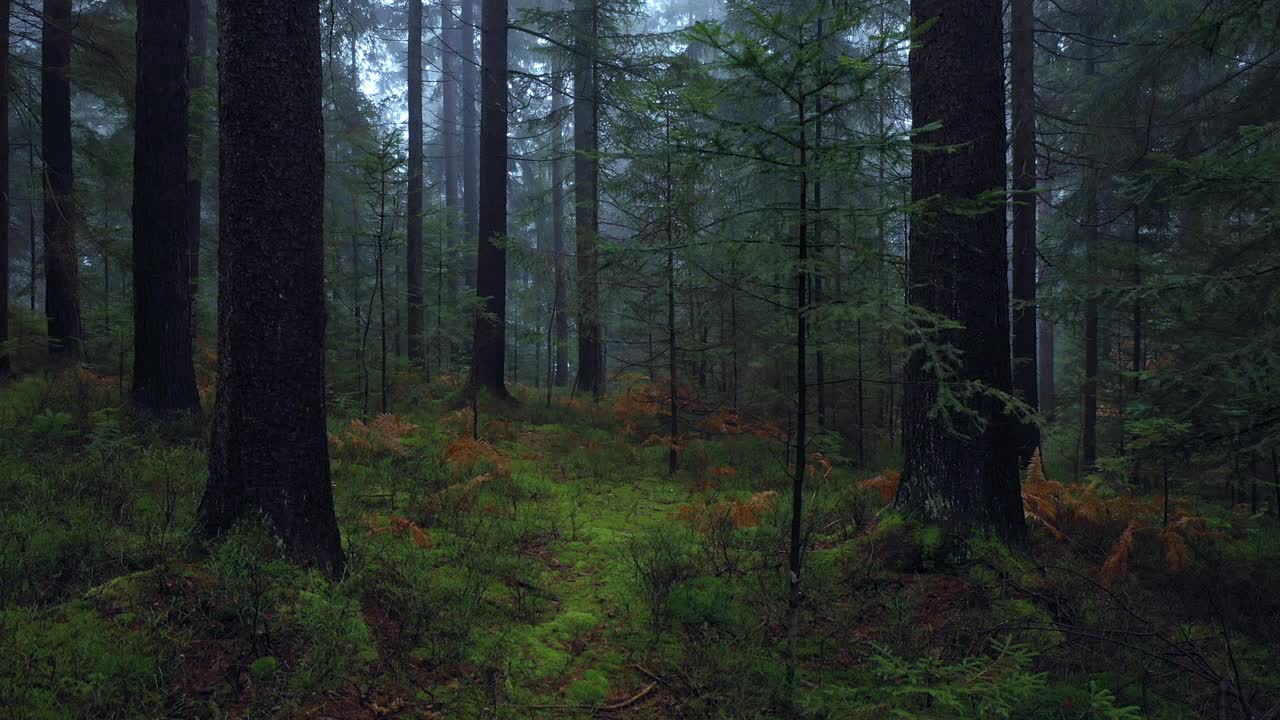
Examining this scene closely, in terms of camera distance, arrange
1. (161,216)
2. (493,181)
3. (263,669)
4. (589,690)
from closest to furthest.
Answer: (263,669)
(589,690)
(161,216)
(493,181)

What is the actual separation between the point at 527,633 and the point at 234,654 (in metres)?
1.65

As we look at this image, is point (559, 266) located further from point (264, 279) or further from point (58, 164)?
point (264, 279)

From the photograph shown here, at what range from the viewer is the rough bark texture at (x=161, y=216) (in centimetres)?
820

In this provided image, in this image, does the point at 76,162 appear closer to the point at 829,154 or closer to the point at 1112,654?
the point at 829,154

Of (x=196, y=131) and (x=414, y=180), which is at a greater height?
(x=414, y=180)

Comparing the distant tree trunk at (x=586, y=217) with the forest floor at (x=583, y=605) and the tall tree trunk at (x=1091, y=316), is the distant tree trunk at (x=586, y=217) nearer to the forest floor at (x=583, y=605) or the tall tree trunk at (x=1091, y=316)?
the forest floor at (x=583, y=605)

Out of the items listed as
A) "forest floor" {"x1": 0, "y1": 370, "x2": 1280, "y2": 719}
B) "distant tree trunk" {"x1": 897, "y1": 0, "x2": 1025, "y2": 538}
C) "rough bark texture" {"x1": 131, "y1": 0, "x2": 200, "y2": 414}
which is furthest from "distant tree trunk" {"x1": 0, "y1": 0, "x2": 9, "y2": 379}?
"distant tree trunk" {"x1": 897, "y1": 0, "x2": 1025, "y2": 538}

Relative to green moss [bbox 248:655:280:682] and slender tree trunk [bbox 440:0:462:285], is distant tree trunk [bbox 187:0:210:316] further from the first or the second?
slender tree trunk [bbox 440:0:462:285]

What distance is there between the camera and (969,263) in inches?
213

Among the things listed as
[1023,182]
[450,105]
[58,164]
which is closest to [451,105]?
[450,105]

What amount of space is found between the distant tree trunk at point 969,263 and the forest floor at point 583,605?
0.41 meters

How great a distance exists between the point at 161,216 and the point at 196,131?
18.3ft

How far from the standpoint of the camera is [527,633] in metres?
4.30

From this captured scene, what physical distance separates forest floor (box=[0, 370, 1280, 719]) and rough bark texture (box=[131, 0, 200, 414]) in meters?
0.91
